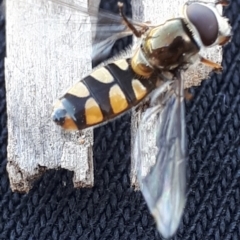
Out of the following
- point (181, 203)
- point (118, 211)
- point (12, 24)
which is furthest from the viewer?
point (118, 211)

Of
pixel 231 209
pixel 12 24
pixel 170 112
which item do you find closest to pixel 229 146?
pixel 231 209

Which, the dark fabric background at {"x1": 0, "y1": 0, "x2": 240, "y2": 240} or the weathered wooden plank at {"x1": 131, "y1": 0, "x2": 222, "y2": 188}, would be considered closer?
the weathered wooden plank at {"x1": 131, "y1": 0, "x2": 222, "y2": 188}

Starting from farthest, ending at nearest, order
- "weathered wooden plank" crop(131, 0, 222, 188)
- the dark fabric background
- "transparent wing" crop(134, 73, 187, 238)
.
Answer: the dark fabric background
"weathered wooden plank" crop(131, 0, 222, 188)
"transparent wing" crop(134, 73, 187, 238)

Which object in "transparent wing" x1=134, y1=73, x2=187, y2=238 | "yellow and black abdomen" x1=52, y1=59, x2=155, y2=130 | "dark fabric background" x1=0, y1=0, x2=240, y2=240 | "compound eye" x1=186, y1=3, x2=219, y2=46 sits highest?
"compound eye" x1=186, y1=3, x2=219, y2=46

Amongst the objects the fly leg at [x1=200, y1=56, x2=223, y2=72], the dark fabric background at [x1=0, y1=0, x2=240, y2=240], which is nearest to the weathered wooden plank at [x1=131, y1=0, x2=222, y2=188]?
the fly leg at [x1=200, y1=56, x2=223, y2=72]

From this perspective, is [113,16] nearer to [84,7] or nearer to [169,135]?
[84,7]

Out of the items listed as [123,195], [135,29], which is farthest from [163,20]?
[123,195]

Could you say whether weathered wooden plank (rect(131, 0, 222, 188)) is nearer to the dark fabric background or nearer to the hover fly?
the hover fly

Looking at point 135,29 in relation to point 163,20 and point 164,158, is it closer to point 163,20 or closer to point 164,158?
point 163,20
